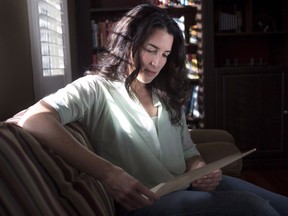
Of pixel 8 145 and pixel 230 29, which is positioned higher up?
pixel 230 29

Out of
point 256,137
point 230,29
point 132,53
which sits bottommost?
point 256,137

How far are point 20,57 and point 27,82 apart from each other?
0.14m

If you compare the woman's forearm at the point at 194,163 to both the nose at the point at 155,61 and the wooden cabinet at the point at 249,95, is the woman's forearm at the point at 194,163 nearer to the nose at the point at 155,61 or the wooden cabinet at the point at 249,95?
the nose at the point at 155,61

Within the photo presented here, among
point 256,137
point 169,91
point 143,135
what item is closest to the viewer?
point 143,135

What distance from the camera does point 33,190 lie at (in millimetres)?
753

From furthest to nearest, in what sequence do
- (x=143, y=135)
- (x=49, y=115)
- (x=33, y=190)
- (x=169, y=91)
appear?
(x=169, y=91), (x=143, y=135), (x=49, y=115), (x=33, y=190)

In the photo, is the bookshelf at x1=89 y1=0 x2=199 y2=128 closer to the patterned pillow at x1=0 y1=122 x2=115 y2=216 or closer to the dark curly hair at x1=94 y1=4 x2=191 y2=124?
the dark curly hair at x1=94 y1=4 x2=191 y2=124

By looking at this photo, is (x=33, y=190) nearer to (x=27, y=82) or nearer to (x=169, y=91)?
(x=169, y=91)

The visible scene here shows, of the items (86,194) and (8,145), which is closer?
(8,145)

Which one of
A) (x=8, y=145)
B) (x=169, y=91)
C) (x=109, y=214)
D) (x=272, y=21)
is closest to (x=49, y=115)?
(x=8, y=145)

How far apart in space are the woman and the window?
1.62 feet

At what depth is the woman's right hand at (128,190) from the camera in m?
0.85

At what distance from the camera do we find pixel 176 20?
10.1ft

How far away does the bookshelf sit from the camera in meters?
3.08
